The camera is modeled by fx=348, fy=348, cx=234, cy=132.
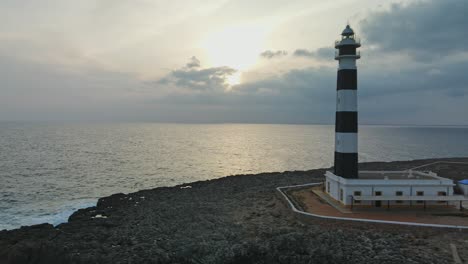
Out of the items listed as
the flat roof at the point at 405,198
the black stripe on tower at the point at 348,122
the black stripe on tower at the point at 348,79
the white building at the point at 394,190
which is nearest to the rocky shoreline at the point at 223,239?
the flat roof at the point at 405,198

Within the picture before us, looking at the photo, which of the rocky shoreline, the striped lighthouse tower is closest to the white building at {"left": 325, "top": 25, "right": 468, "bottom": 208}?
the striped lighthouse tower

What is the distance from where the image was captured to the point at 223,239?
20.9 m

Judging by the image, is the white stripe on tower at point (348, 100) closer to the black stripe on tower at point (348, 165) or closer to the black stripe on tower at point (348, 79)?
the black stripe on tower at point (348, 79)

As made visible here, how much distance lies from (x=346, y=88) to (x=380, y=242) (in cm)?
1117

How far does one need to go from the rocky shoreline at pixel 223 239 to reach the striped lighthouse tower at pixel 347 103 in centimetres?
581

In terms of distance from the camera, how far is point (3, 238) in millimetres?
22453

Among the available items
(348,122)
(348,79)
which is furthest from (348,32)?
(348,122)

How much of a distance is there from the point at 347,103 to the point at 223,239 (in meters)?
12.9

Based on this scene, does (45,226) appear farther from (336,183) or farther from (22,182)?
(22,182)

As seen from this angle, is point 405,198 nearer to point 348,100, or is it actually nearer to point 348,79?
point 348,100

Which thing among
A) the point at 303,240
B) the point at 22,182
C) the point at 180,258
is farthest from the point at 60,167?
the point at 303,240

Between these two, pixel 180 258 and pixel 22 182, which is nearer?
pixel 180 258

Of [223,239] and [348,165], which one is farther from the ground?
[348,165]

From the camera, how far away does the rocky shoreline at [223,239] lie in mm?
17703
